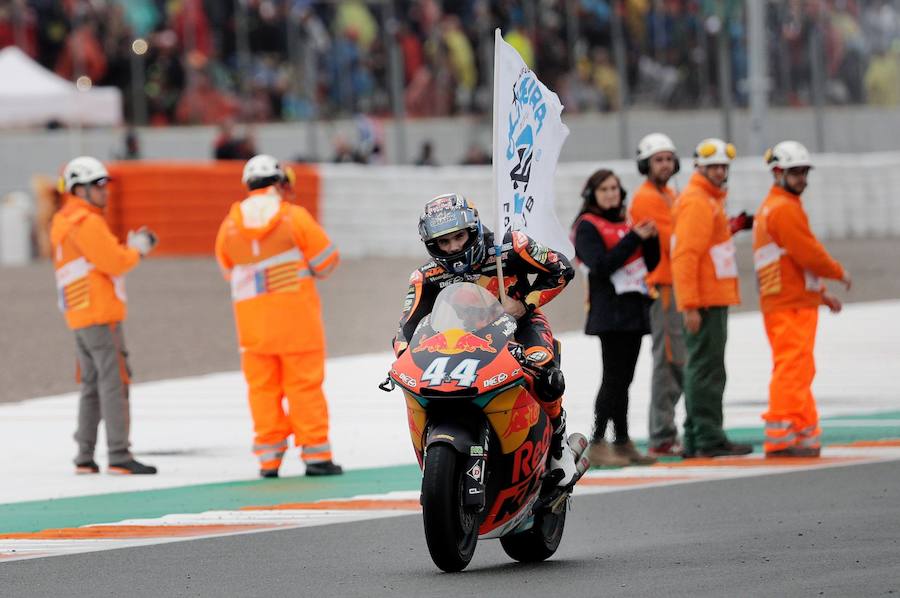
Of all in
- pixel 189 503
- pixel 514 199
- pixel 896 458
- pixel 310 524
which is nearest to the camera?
pixel 514 199

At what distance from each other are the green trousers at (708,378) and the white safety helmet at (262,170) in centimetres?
265

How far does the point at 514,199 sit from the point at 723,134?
17840 millimetres

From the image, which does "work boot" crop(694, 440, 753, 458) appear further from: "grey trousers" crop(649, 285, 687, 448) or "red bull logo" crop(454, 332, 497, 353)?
"red bull logo" crop(454, 332, 497, 353)

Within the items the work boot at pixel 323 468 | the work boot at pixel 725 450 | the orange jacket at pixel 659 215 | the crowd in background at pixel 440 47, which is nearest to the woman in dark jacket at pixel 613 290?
the orange jacket at pixel 659 215

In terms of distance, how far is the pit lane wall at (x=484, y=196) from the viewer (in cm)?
2548

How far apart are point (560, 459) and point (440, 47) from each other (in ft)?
59.0

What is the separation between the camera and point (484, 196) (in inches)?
1017

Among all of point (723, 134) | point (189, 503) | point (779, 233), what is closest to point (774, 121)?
point (723, 134)

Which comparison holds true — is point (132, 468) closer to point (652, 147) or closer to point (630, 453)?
point (630, 453)

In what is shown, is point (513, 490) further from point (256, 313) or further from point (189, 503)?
point (256, 313)

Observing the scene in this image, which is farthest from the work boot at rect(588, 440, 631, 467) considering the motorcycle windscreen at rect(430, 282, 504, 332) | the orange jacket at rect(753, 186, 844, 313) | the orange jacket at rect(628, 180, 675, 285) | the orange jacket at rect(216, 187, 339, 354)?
the motorcycle windscreen at rect(430, 282, 504, 332)

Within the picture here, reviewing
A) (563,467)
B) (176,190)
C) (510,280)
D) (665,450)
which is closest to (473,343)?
(510,280)

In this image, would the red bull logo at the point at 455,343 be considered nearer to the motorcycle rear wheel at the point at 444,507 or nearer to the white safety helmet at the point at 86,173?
the motorcycle rear wheel at the point at 444,507

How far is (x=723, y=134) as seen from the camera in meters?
26.2
